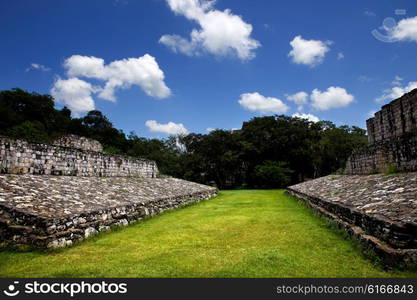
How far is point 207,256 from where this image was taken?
4715 mm

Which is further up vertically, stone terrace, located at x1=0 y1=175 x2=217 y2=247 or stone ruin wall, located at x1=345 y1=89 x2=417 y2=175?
stone ruin wall, located at x1=345 y1=89 x2=417 y2=175

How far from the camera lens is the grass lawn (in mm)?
3916

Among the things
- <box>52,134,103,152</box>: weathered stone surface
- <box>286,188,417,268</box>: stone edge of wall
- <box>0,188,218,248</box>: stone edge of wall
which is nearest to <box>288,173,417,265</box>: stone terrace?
<box>286,188,417,268</box>: stone edge of wall

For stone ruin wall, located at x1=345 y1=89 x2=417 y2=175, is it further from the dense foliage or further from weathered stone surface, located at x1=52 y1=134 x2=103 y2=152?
the dense foliage

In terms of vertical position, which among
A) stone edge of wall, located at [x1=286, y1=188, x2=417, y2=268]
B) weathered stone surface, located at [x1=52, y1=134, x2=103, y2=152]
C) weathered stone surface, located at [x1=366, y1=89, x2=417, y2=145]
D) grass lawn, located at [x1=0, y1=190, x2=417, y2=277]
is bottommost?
grass lawn, located at [x1=0, y1=190, x2=417, y2=277]

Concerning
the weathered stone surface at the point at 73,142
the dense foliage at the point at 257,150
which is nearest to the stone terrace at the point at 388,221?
the weathered stone surface at the point at 73,142

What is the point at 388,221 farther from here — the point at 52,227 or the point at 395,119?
the point at 395,119

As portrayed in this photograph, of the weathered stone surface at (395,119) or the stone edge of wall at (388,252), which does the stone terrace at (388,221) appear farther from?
the weathered stone surface at (395,119)

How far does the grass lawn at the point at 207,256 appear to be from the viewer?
12.8 ft

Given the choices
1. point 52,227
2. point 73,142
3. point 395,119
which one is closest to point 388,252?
point 52,227

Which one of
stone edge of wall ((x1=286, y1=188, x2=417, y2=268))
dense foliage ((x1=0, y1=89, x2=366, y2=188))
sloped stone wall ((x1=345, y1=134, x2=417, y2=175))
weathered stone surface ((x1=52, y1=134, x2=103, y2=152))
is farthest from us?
dense foliage ((x1=0, y1=89, x2=366, y2=188))

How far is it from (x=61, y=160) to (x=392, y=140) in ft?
43.8

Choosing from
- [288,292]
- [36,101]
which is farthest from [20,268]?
[36,101]

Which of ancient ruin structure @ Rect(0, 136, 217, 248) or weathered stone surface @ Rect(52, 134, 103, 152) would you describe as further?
weathered stone surface @ Rect(52, 134, 103, 152)
